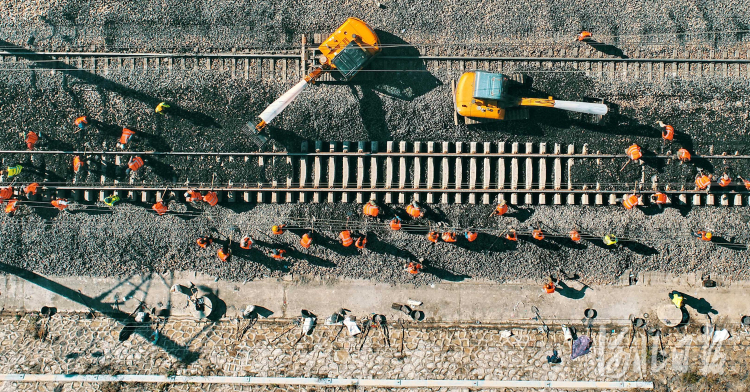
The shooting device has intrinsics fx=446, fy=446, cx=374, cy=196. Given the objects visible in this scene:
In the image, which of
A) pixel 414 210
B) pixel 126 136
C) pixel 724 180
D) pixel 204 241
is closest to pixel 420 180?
pixel 414 210

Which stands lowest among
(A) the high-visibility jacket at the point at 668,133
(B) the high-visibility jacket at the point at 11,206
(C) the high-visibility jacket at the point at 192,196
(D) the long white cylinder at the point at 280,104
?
(B) the high-visibility jacket at the point at 11,206

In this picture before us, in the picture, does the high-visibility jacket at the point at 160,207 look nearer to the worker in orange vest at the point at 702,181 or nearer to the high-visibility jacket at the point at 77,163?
the high-visibility jacket at the point at 77,163

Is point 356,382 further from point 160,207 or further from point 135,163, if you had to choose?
point 135,163

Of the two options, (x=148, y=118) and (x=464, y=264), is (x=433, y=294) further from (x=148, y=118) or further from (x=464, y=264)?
(x=148, y=118)

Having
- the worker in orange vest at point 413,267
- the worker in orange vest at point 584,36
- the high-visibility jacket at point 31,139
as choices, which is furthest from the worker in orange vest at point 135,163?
the worker in orange vest at point 584,36

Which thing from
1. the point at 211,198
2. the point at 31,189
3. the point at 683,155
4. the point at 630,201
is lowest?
the point at 211,198

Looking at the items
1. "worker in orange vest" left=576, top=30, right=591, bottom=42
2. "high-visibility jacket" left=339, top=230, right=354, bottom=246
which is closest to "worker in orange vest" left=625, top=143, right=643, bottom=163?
"worker in orange vest" left=576, top=30, right=591, bottom=42

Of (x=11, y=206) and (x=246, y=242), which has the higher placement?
(x=11, y=206)
